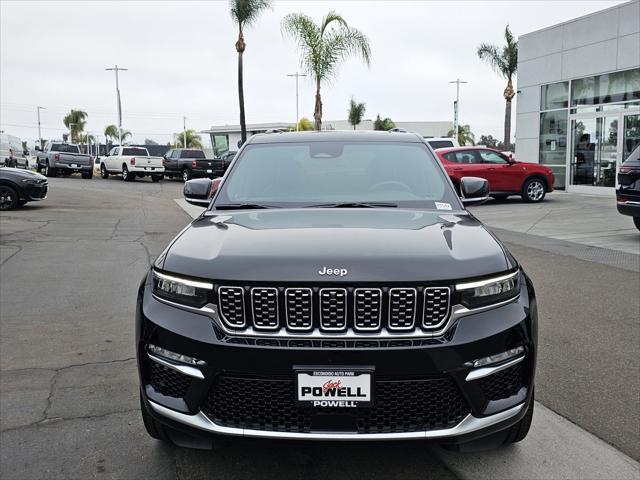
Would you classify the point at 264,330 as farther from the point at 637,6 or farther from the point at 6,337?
the point at 637,6

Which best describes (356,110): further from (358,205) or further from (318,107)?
(358,205)

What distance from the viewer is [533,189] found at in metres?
18.8

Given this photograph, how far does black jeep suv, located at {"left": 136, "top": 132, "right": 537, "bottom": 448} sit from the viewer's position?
8.25 ft

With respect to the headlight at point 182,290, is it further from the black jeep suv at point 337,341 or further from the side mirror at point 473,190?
the side mirror at point 473,190

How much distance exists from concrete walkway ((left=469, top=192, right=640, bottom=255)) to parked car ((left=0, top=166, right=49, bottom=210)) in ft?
37.5

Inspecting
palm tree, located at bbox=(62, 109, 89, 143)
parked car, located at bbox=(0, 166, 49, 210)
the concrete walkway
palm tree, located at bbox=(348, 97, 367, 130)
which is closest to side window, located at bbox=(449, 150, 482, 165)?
the concrete walkway

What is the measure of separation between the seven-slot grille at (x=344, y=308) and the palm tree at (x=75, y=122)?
105028mm

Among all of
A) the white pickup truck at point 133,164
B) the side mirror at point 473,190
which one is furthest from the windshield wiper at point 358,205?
the white pickup truck at point 133,164

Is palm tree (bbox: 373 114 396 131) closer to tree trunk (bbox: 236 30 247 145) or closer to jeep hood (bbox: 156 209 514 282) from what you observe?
tree trunk (bbox: 236 30 247 145)

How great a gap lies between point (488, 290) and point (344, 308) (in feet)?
2.09

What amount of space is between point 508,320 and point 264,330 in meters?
1.04

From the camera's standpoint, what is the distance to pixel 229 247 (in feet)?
9.41

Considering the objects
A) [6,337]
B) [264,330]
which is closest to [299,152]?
[264,330]

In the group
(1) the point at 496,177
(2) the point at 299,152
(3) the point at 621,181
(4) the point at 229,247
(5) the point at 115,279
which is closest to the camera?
(4) the point at 229,247
